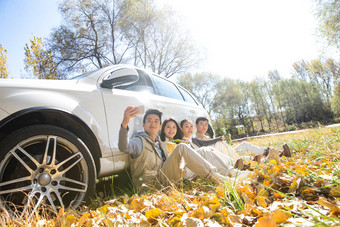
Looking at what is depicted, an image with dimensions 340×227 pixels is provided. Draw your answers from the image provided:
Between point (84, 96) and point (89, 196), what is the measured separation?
3.27 ft

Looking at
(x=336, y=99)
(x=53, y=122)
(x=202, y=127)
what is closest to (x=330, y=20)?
(x=202, y=127)

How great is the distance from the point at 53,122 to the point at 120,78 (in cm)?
88

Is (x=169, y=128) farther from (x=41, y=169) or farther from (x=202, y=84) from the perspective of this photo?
(x=202, y=84)

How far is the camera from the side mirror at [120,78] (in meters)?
2.33

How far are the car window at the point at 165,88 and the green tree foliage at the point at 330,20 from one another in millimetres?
11843

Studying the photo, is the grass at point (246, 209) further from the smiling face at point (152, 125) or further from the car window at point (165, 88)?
the car window at point (165, 88)

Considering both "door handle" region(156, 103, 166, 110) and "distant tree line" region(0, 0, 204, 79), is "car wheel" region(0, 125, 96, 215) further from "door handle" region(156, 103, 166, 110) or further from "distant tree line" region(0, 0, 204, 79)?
"distant tree line" region(0, 0, 204, 79)

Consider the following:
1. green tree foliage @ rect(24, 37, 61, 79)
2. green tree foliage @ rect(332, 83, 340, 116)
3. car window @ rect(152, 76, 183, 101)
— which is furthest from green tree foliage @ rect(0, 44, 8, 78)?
green tree foliage @ rect(332, 83, 340, 116)

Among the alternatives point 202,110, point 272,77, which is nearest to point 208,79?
point 272,77

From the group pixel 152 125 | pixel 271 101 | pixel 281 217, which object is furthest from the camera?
pixel 271 101

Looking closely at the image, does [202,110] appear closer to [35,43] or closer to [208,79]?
[35,43]

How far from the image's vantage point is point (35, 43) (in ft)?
38.0

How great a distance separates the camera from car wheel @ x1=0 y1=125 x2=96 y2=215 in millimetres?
1487

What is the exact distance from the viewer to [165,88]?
356 cm
